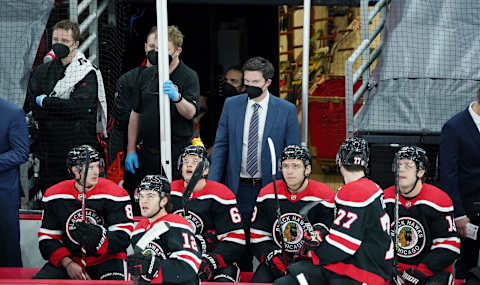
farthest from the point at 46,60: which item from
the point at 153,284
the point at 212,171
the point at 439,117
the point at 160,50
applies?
the point at 439,117

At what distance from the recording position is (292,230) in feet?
15.7

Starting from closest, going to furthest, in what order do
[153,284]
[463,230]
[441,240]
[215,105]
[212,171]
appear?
[153,284] < [441,240] < [463,230] < [212,171] < [215,105]

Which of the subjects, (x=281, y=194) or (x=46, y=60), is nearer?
(x=281, y=194)

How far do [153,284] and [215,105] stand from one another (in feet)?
11.4

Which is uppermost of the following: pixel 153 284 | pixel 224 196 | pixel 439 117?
pixel 439 117

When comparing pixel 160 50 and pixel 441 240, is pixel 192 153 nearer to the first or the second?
pixel 160 50

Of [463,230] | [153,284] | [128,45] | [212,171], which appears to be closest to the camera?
[153,284]

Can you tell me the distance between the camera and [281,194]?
4.84 m

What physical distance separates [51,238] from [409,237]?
224cm

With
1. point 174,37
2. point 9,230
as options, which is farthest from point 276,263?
point 9,230

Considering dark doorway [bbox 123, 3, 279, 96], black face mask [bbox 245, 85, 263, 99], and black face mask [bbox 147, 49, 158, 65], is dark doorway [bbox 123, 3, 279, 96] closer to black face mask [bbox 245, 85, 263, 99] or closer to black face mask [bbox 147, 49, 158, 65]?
black face mask [bbox 147, 49, 158, 65]

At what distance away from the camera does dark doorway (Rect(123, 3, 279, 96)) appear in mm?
8312

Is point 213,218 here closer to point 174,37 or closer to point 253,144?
point 253,144

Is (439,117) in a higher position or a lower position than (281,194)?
higher
